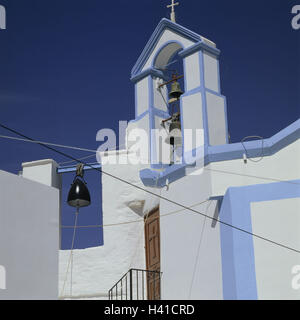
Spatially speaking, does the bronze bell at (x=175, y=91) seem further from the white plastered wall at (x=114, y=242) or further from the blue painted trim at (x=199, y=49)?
the white plastered wall at (x=114, y=242)

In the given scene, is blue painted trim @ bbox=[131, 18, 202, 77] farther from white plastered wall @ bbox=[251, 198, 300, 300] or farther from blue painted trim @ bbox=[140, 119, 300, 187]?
white plastered wall @ bbox=[251, 198, 300, 300]

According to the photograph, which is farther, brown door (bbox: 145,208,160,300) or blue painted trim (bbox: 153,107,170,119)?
brown door (bbox: 145,208,160,300)

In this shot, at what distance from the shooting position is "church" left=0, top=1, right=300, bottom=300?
7.25 meters

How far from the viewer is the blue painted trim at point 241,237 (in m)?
7.36

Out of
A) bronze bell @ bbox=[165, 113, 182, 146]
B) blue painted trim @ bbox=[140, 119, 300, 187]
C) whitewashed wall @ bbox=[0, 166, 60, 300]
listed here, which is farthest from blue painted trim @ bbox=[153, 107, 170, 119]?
whitewashed wall @ bbox=[0, 166, 60, 300]

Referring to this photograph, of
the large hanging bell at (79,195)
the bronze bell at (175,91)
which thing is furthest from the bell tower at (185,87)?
the large hanging bell at (79,195)

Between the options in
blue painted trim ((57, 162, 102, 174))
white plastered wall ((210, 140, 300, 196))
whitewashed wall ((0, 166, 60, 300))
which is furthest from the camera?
blue painted trim ((57, 162, 102, 174))

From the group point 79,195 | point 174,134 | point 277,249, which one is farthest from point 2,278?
point 174,134

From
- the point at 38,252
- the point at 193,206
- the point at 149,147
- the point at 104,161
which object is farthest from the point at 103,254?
the point at 38,252

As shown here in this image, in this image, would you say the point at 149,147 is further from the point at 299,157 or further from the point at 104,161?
the point at 104,161

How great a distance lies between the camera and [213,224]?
8.09 metres

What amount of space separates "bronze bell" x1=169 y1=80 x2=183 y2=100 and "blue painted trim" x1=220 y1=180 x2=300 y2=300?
8.72 feet

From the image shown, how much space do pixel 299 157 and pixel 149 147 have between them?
2.83 m
